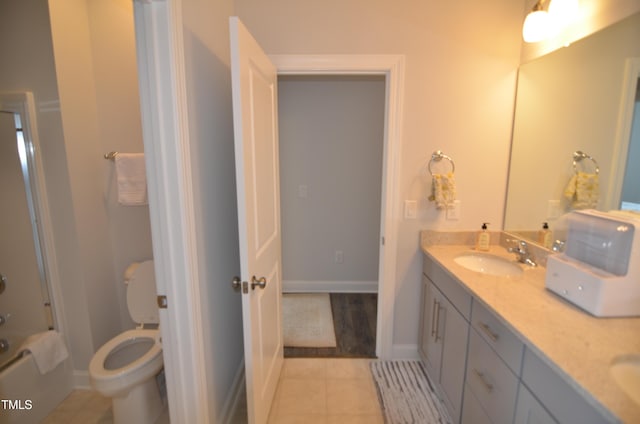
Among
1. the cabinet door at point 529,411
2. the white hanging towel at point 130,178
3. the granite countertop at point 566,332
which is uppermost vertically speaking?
the white hanging towel at point 130,178

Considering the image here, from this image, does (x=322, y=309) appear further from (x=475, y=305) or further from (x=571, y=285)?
(x=571, y=285)

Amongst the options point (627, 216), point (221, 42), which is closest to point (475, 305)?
point (627, 216)

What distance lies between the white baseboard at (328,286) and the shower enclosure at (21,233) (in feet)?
6.47

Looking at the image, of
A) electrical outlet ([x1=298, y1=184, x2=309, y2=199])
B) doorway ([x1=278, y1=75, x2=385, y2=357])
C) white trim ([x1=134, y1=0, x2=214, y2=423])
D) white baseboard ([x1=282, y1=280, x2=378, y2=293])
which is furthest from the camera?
white baseboard ([x1=282, y1=280, x2=378, y2=293])

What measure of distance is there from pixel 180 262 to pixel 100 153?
49.2 inches

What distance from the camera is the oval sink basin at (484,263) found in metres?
1.73

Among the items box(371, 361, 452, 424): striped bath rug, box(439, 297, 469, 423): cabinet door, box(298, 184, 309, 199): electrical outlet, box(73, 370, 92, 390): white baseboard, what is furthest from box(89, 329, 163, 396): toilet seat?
box(298, 184, 309, 199): electrical outlet

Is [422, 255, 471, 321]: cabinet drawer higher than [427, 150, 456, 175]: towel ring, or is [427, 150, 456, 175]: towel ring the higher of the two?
[427, 150, 456, 175]: towel ring

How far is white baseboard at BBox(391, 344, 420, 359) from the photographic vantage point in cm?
210

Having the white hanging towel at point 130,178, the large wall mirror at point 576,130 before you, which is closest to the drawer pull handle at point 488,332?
the large wall mirror at point 576,130

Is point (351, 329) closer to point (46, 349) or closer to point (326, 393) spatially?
point (326, 393)

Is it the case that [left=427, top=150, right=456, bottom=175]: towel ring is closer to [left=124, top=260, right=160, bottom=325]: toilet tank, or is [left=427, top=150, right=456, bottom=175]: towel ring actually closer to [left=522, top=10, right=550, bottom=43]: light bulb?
[left=522, top=10, right=550, bottom=43]: light bulb

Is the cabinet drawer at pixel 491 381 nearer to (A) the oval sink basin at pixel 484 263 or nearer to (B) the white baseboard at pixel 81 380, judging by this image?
(A) the oval sink basin at pixel 484 263

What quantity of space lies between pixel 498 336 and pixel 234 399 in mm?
1477
